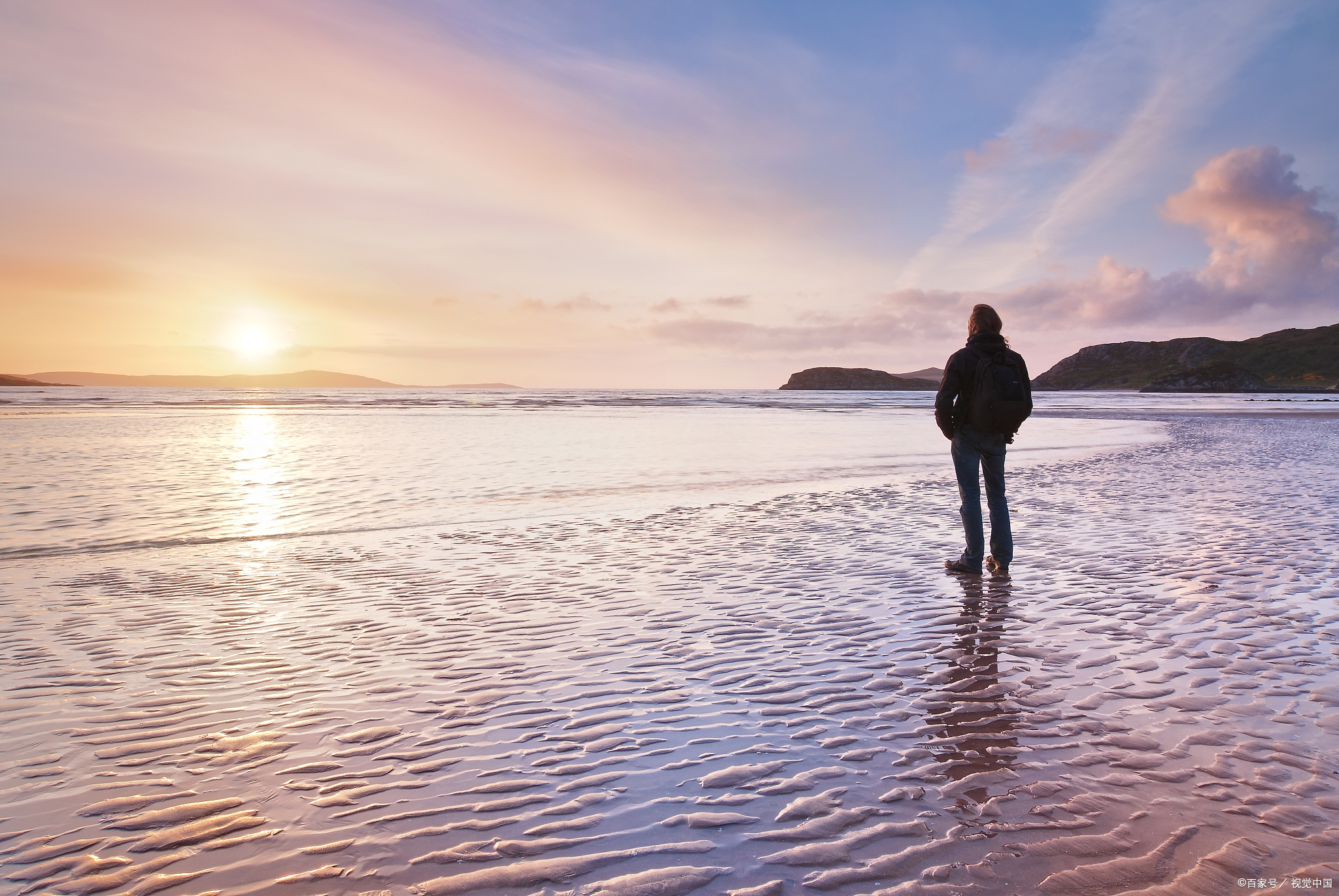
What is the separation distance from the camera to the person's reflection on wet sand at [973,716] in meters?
3.71

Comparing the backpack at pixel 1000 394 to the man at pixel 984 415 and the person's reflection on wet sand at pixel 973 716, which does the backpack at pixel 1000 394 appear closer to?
the man at pixel 984 415

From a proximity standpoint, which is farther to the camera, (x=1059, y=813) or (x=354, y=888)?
(x=1059, y=813)

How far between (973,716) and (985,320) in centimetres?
542

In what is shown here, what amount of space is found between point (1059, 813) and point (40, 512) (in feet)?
51.8

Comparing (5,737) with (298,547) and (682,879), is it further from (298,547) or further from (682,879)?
(298,547)

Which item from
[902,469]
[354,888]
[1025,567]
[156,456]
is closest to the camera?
[354,888]

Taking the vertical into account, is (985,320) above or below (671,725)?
above

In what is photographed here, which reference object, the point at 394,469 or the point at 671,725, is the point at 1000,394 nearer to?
the point at 671,725

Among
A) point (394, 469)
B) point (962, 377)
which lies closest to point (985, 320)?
point (962, 377)

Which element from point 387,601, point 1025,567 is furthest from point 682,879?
point 1025,567

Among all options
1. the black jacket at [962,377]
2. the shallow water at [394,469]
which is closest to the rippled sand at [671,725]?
the black jacket at [962,377]

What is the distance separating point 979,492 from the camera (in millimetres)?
8625

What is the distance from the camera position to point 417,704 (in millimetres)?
4848

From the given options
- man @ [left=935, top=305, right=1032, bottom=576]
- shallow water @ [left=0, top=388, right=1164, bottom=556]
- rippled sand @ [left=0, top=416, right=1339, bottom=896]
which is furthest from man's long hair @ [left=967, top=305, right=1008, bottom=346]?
shallow water @ [left=0, top=388, right=1164, bottom=556]
